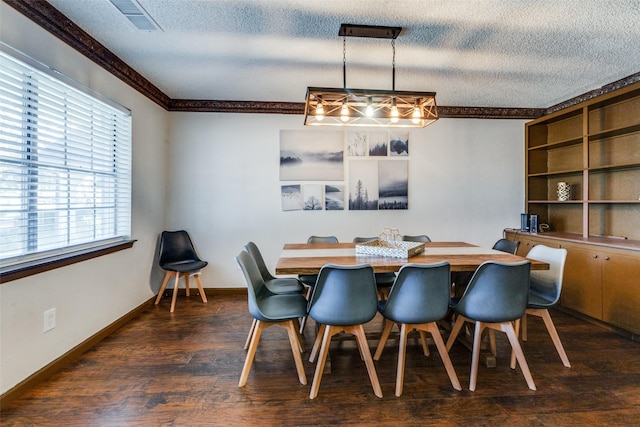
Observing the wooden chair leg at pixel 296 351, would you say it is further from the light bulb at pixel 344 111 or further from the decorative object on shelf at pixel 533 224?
the decorative object on shelf at pixel 533 224

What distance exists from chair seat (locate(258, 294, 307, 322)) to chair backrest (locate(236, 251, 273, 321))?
0.11 feet

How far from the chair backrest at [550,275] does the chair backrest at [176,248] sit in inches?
145

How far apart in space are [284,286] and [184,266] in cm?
152

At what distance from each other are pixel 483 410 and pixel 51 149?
11.1 ft

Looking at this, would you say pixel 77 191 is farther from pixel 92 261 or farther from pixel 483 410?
pixel 483 410

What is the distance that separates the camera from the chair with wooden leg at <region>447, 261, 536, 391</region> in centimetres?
193

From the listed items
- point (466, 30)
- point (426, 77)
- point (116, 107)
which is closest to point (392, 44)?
point (466, 30)

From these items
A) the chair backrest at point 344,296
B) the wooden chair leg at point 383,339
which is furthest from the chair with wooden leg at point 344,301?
the wooden chair leg at point 383,339

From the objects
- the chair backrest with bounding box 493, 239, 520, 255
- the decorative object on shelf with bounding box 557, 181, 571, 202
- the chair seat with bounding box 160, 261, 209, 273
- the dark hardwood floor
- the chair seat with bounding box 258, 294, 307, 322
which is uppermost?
the decorative object on shelf with bounding box 557, 181, 571, 202

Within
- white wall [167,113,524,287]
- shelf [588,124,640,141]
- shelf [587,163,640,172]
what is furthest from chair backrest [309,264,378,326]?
shelf [588,124,640,141]

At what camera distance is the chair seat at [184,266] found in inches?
136

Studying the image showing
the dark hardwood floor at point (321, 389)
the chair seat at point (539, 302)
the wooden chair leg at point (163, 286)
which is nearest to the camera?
the dark hardwood floor at point (321, 389)

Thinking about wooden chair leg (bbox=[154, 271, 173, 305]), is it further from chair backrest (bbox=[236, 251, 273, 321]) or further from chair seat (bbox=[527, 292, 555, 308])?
chair seat (bbox=[527, 292, 555, 308])

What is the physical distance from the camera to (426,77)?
125 inches
